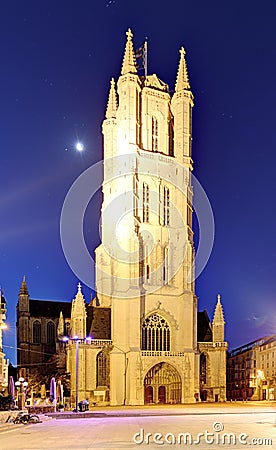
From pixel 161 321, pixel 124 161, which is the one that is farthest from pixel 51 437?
pixel 124 161

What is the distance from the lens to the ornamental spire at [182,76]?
8219 centimetres

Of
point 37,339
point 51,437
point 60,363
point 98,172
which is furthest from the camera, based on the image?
point 37,339

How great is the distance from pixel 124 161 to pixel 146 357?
24.4 m

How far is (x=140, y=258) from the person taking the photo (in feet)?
235

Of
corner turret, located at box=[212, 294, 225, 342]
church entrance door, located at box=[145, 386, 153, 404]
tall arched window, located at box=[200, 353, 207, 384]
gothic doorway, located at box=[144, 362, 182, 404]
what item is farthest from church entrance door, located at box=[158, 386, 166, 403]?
corner turret, located at box=[212, 294, 225, 342]

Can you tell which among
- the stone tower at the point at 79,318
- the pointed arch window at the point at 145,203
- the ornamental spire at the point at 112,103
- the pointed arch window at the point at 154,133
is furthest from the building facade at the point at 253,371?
the ornamental spire at the point at 112,103

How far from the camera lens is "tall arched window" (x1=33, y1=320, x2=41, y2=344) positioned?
315 feet

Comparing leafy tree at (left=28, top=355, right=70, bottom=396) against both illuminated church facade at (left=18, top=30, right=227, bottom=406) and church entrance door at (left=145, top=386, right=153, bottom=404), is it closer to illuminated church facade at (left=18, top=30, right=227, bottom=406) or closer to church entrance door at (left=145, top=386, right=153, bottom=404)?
illuminated church facade at (left=18, top=30, right=227, bottom=406)

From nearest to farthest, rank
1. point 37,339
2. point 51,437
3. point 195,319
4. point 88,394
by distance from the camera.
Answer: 1. point 51,437
2. point 88,394
3. point 195,319
4. point 37,339

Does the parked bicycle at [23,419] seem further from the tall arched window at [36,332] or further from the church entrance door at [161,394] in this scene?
the tall arched window at [36,332]

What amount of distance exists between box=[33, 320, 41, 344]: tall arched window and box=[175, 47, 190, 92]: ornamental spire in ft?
141

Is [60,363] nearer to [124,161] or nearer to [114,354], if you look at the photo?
[114,354]

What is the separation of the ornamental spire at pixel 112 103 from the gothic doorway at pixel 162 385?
37.1 metres

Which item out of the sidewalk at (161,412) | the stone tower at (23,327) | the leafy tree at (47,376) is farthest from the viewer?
the stone tower at (23,327)
